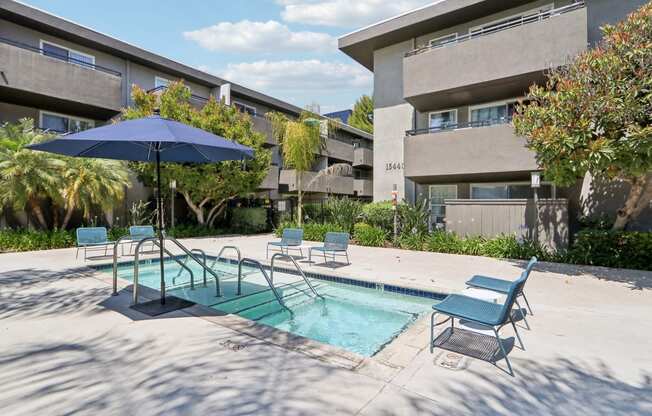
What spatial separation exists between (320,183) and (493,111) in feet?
43.5

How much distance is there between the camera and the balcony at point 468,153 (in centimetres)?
1215

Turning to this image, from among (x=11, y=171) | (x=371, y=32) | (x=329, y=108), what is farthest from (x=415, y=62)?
(x=329, y=108)

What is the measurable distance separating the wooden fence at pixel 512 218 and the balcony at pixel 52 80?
53.4ft

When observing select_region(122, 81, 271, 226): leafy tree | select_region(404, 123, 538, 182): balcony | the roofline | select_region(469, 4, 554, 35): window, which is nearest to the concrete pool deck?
select_region(404, 123, 538, 182): balcony

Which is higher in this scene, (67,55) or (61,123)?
(67,55)

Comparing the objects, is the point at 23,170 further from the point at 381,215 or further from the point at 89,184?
the point at 381,215

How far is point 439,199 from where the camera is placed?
1619 centimetres

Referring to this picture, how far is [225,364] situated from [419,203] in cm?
1180

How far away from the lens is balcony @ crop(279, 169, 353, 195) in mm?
24203

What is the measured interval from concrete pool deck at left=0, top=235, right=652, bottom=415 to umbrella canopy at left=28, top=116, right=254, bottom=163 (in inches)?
109

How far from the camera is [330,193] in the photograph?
27.1 metres

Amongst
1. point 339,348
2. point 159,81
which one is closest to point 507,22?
point 339,348

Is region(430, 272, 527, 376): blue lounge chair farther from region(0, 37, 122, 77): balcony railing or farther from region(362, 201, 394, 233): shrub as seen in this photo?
region(0, 37, 122, 77): balcony railing

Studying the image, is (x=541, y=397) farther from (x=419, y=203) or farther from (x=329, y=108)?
(x=329, y=108)
